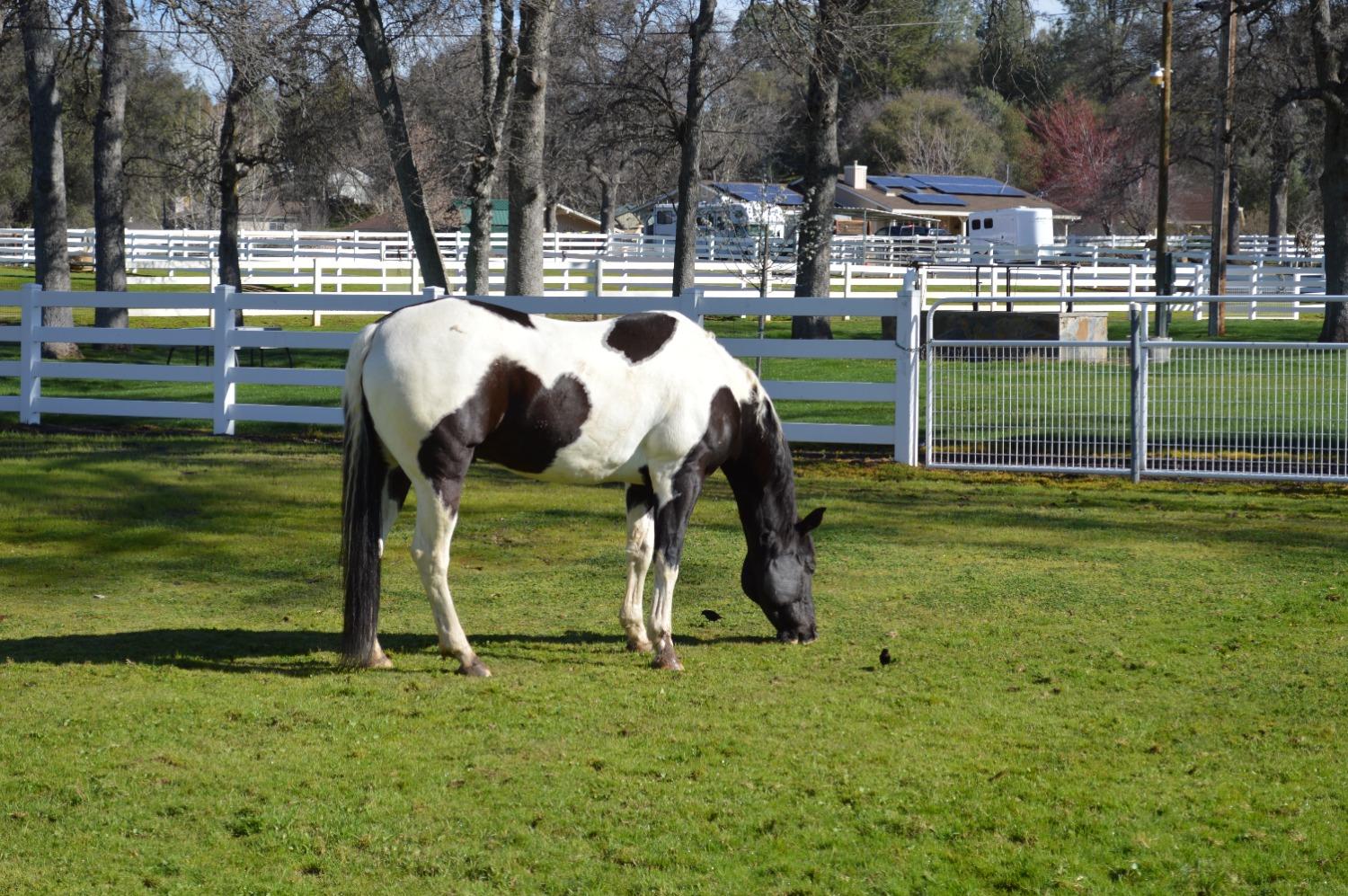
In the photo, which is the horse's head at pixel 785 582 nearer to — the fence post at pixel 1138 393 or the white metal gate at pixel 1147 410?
the white metal gate at pixel 1147 410

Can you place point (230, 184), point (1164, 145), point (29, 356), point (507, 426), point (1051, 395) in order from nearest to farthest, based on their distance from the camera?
point (507, 426) < point (1051, 395) < point (29, 356) < point (230, 184) < point (1164, 145)

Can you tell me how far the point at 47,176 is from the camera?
21734 millimetres

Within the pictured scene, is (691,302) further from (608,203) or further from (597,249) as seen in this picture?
(608,203)

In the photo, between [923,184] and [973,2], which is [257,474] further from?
[923,184]

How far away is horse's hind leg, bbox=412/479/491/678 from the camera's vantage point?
6.25m

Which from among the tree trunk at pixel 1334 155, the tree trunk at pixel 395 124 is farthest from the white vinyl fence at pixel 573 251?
the tree trunk at pixel 395 124

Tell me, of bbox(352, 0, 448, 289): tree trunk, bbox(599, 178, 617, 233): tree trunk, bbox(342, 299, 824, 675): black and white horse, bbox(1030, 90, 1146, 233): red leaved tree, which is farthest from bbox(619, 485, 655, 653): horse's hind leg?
bbox(1030, 90, 1146, 233): red leaved tree

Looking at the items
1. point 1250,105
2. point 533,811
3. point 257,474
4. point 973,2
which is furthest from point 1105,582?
point 1250,105

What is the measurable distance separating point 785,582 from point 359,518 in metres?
1.99

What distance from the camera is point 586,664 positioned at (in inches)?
261

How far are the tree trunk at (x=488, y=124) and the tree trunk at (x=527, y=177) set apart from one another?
24 centimetres

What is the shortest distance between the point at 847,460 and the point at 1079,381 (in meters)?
2.11

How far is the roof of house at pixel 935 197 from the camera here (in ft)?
208

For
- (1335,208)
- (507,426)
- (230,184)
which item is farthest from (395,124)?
(1335,208)
